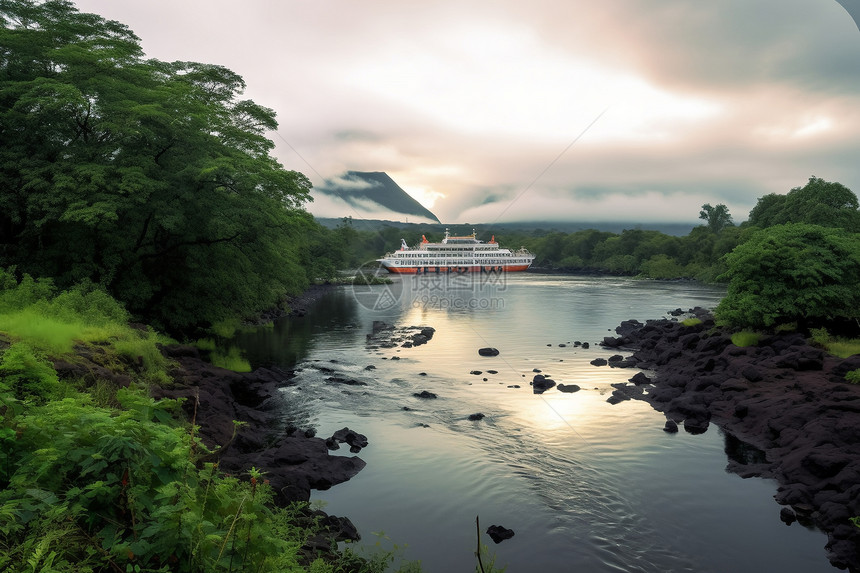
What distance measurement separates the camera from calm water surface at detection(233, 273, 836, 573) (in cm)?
975

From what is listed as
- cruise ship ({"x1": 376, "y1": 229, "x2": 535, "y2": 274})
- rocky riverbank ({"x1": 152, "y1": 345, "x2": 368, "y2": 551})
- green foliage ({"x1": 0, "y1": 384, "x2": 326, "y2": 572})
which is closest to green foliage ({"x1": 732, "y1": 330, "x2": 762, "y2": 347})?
rocky riverbank ({"x1": 152, "y1": 345, "x2": 368, "y2": 551})

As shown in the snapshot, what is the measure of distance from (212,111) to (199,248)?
22.4ft

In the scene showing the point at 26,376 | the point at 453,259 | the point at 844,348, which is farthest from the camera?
the point at 453,259

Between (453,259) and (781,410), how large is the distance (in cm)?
11900

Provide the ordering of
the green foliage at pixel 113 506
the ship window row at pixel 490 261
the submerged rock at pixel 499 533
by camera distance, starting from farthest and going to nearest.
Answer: the ship window row at pixel 490 261, the submerged rock at pixel 499 533, the green foliage at pixel 113 506

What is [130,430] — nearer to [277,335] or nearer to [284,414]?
[284,414]

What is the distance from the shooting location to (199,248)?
2434cm

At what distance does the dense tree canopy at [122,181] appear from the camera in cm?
1889

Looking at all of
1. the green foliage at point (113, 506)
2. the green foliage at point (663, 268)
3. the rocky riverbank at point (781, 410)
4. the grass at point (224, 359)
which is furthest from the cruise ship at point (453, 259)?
the green foliage at point (113, 506)

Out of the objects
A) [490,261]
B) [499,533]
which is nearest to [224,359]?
[499,533]

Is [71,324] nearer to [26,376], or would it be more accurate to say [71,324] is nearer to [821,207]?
[26,376]

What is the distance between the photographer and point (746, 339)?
22.5 m

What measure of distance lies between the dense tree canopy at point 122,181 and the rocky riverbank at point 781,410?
62.1ft

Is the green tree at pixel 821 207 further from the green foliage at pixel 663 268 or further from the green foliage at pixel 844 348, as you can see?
the green foliage at pixel 844 348
